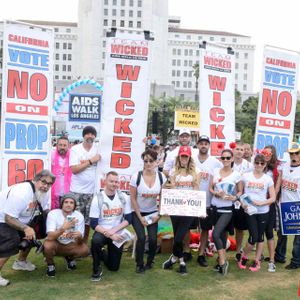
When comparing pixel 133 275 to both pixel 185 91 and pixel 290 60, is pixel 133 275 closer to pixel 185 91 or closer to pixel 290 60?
pixel 290 60

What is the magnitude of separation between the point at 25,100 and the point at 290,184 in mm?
4302

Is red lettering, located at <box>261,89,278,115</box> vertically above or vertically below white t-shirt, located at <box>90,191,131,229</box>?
above

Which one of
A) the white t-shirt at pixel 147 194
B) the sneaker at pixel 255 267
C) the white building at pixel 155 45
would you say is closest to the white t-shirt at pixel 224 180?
the white t-shirt at pixel 147 194

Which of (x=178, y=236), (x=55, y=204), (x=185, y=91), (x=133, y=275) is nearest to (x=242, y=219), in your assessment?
(x=178, y=236)

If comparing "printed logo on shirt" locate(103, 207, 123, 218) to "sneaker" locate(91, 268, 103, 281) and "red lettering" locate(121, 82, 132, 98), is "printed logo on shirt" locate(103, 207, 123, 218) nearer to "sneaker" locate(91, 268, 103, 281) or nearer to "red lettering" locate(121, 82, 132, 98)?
"sneaker" locate(91, 268, 103, 281)

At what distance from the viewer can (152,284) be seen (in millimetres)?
5367

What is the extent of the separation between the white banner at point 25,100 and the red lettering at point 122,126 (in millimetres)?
1122

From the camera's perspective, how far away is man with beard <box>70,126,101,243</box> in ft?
20.5

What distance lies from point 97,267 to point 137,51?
3486 millimetres

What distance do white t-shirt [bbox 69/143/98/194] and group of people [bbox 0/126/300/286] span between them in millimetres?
15

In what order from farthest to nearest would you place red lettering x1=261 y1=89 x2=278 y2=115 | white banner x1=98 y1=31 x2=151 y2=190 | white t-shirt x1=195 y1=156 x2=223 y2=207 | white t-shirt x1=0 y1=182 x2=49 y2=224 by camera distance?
red lettering x1=261 y1=89 x2=278 y2=115
white banner x1=98 y1=31 x2=151 y2=190
white t-shirt x1=195 y1=156 x2=223 y2=207
white t-shirt x1=0 y1=182 x2=49 y2=224

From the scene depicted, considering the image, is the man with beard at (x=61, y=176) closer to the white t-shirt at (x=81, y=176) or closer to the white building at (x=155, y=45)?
the white t-shirt at (x=81, y=176)

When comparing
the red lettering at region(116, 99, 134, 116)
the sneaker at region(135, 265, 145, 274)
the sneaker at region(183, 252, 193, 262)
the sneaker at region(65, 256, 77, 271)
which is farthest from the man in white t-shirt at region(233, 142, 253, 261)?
the sneaker at region(65, 256, 77, 271)

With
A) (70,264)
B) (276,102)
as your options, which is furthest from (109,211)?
(276,102)
